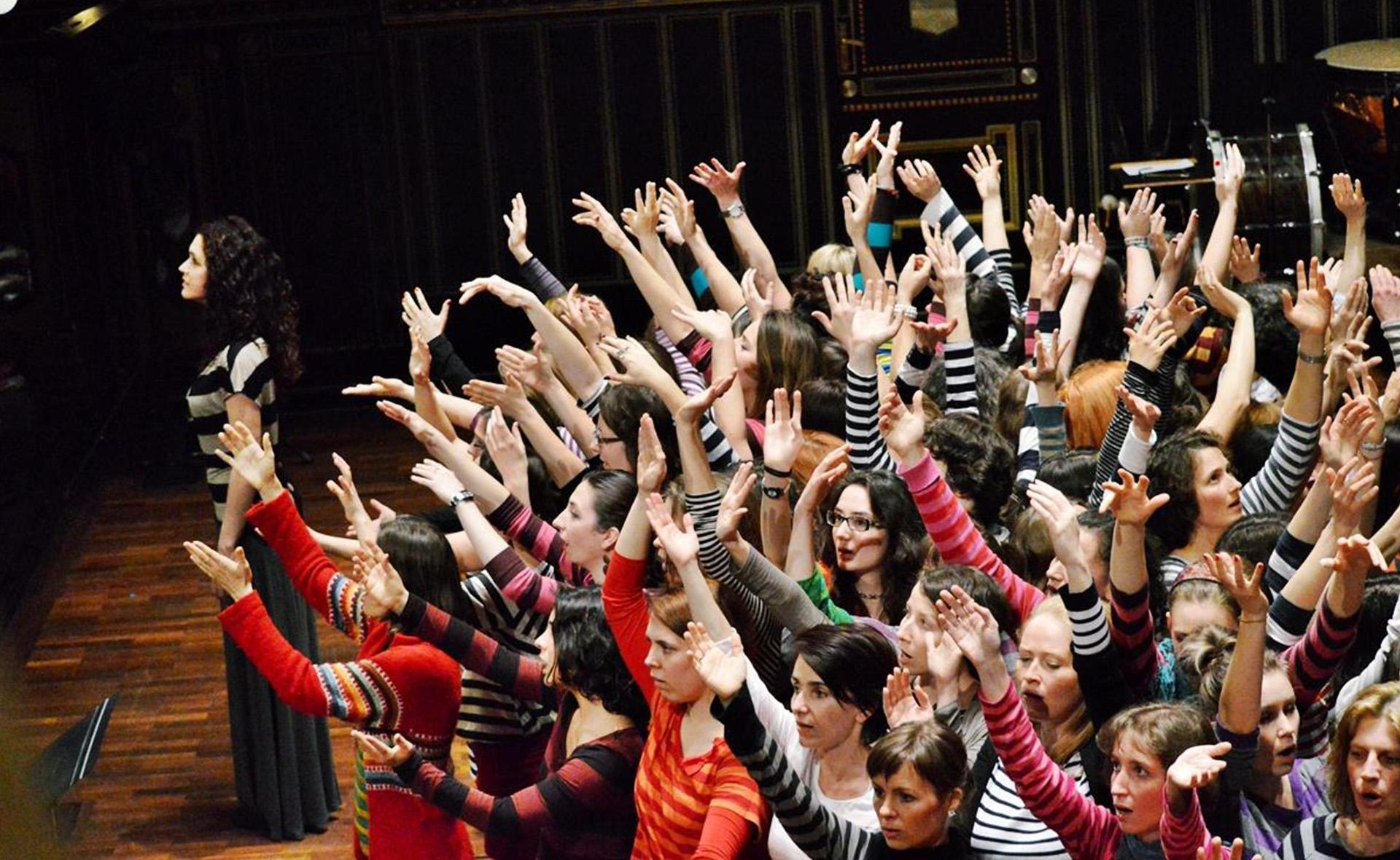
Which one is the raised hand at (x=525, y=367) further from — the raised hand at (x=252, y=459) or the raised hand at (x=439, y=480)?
the raised hand at (x=252, y=459)

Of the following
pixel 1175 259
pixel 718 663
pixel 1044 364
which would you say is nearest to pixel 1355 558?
pixel 718 663

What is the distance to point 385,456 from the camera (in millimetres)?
8766

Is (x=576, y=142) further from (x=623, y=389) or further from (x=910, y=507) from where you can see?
(x=910, y=507)

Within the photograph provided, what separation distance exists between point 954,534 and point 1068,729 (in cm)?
53

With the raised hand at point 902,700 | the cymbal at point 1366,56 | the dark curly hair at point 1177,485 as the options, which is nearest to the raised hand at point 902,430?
the dark curly hair at point 1177,485

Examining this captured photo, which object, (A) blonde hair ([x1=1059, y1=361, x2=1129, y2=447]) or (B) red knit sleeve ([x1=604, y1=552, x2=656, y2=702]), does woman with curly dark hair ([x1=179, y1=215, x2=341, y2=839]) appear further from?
(A) blonde hair ([x1=1059, y1=361, x2=1129, y2=447])

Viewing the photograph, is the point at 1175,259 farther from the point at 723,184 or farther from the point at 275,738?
the point at 275,738

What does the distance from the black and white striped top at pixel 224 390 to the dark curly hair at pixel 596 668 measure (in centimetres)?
176

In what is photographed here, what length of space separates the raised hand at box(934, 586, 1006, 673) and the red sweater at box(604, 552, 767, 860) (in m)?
0.40

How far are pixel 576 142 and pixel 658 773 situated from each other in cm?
741

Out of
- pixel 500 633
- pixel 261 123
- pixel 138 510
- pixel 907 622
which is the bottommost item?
pixel 138 510

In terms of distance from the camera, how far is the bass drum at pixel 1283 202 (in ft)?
24.0

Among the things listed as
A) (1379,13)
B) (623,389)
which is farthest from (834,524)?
(1379,13)

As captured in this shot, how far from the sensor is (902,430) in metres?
3.46
